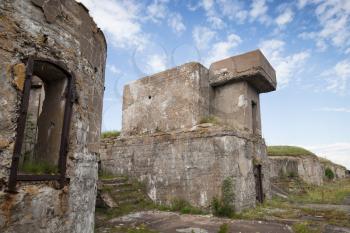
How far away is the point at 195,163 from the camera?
7.83m

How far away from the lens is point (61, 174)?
3.75 metres

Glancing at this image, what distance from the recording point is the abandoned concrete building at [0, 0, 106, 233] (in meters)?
3.16

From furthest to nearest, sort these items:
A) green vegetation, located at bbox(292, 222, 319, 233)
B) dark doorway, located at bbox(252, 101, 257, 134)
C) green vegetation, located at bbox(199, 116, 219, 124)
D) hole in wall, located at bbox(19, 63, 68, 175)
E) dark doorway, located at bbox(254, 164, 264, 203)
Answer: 1. dark doorway, located at bbox(252, 101, 257, 134)
2. dark doorway, located at bbox(254, 164, 264, 203)
3. green vegetation, located at bbox(199, 116, 219, 124)
4. green vegetation, located at bbox(292, 222, 319, 233)
5. hole in wall, located at bbox(19, 63, 68, 175)

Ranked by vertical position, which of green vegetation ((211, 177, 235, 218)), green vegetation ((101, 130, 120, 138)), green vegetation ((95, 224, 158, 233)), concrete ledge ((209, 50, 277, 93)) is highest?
concrete ledge ((209, 50, 277, 93))

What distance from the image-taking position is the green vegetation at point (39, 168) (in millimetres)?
3617

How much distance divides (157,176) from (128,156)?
151cm

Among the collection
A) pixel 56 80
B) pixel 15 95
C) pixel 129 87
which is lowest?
pixel 15 95

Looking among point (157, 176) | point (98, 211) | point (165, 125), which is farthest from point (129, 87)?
point (98, 211)

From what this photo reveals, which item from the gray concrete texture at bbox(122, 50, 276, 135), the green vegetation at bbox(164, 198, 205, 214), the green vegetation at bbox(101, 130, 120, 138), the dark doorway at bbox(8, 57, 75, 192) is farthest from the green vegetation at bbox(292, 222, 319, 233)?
the green vegetation at bbox(101, 130, 120, 138)

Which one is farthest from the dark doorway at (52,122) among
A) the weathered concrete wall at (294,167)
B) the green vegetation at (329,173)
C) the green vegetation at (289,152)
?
the green vegetation at (329,173)

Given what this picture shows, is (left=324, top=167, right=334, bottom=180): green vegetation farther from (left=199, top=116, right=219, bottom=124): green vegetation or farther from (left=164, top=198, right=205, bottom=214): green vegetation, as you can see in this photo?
(left=164, top=198, right=205, bottom=214): green vegetation

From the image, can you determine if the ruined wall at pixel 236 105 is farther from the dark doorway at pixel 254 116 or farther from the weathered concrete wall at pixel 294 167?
the weathered concrete wall at pixel 294 167

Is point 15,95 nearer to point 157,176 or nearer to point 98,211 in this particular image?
point 98,211

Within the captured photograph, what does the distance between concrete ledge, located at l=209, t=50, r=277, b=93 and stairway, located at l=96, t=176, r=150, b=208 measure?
175 inches
